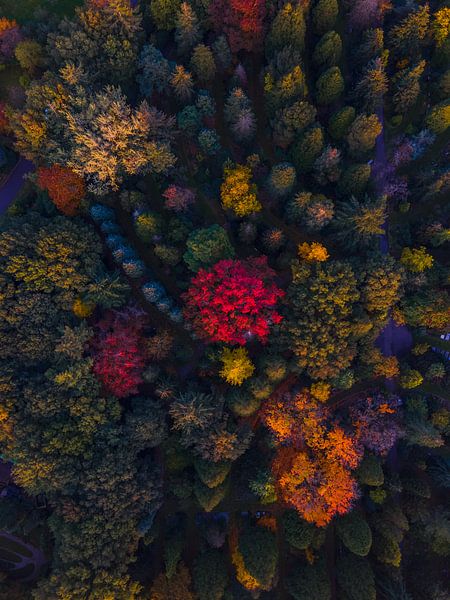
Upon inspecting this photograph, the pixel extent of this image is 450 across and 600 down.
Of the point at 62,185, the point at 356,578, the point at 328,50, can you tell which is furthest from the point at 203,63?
the point at 356,578

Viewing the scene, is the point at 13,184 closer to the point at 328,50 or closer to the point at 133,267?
the point at 133,267

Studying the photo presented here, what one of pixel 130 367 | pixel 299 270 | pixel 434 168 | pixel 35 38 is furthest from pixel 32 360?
pixel 434 168

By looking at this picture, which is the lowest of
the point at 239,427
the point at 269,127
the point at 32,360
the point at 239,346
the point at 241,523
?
the point at 241,523

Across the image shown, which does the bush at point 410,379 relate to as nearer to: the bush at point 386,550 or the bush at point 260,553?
the bush at point 386,550

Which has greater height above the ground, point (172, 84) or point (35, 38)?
point (35, 38)

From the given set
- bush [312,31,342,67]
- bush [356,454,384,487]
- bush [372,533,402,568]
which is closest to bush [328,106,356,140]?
bush [312,31,342,67]

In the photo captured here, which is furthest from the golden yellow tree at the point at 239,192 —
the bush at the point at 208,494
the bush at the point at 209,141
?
the bush at the point at 208,494

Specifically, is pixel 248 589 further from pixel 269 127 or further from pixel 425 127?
pixel 425 127

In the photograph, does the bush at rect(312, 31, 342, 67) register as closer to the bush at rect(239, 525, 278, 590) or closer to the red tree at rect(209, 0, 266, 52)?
the red tree at rect(209, 0, 266, 52)
